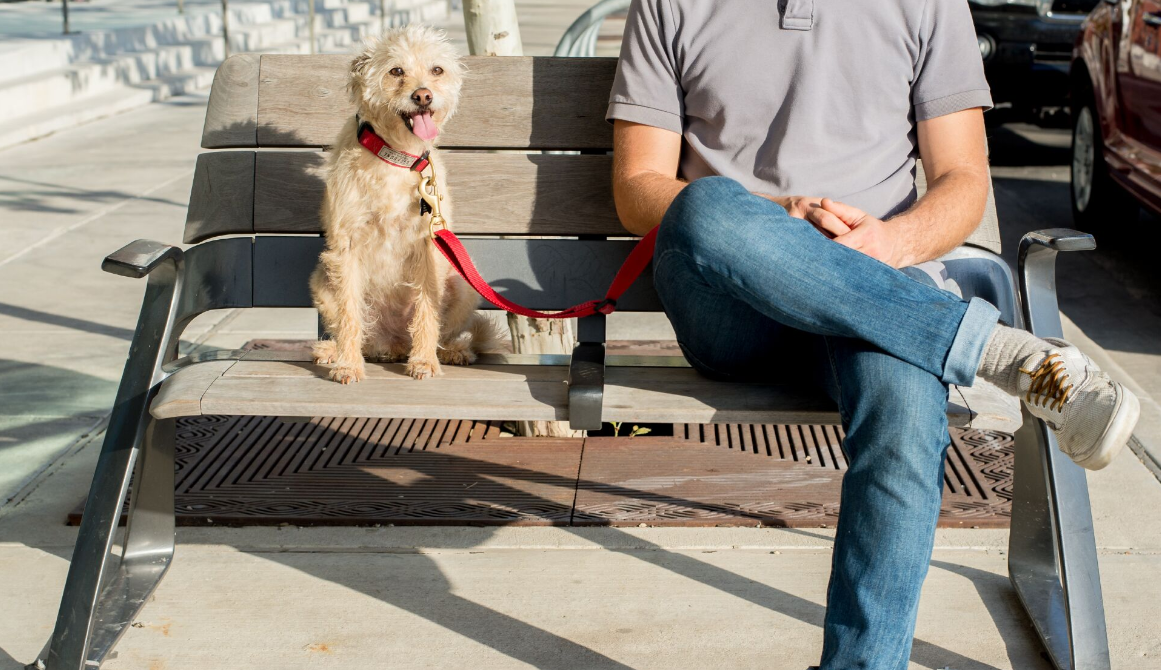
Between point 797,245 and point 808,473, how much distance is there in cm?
158

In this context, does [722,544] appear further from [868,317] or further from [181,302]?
[181,302]

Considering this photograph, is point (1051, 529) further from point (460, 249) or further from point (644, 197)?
point (460, 249)

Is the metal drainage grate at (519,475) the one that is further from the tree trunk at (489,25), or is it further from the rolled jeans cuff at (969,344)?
the tree trunk at (489,25)

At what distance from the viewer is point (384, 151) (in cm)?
304

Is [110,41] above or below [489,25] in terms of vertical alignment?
below

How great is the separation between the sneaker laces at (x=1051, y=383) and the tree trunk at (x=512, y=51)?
6.74 feet

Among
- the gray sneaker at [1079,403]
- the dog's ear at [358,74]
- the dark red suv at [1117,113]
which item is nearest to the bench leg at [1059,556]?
the gray sneaker at [1079,403]

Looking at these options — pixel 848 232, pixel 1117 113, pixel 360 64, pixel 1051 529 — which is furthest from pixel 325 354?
pixel 1117 113

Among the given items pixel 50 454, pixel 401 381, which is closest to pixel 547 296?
pixel 401 381

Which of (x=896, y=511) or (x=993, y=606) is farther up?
(x=896, y=511)

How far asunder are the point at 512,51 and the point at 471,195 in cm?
119

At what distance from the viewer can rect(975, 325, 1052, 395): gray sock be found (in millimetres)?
2431

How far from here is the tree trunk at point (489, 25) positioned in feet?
13.9

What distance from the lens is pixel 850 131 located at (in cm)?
302
